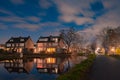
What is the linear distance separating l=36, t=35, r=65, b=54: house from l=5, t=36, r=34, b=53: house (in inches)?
239

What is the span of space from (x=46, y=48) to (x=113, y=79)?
88618 mm

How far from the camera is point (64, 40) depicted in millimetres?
99938

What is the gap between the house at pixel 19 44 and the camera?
10400 centimetres

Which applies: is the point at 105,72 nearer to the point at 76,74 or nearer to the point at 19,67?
the point at 76,74

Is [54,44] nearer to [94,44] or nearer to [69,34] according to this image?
[69,34]

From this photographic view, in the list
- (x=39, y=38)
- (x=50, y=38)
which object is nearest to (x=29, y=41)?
(x=39, y=38)

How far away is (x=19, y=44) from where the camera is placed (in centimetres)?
10538

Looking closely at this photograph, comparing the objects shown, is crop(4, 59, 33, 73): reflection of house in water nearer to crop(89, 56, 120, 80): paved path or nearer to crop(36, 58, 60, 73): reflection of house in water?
crop(36, 58, 60, 73): reflection of house in water

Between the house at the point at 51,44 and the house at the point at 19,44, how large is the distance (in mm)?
6062

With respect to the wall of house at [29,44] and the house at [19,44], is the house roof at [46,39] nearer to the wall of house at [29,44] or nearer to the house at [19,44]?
the wall of house at [29,44]

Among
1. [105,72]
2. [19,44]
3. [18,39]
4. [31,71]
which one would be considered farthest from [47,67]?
[18,39]

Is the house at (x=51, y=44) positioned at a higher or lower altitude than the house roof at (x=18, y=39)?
lower

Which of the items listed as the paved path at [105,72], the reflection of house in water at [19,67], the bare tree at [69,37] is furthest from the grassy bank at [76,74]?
the bare tree at [69,37]

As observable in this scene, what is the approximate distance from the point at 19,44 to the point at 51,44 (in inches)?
709
